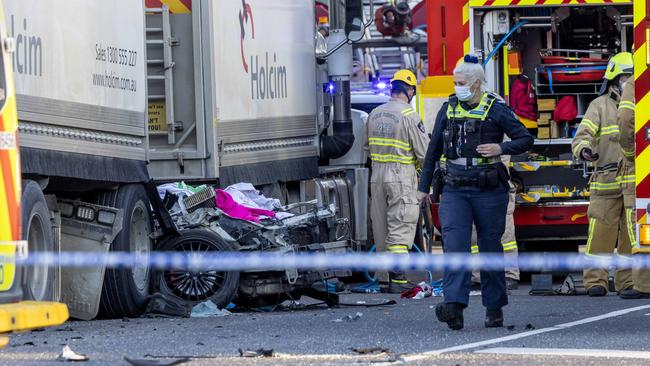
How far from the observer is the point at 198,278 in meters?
12.2

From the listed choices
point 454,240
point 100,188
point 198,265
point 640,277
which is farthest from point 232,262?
point 640,277

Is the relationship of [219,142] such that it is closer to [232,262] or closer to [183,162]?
[183,162]

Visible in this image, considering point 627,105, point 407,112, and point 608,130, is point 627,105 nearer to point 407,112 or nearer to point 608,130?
point 608,130

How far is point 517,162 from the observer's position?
14.9m

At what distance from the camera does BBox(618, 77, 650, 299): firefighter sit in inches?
457

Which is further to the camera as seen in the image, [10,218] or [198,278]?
[198,278]

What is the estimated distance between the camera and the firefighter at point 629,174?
457 inches

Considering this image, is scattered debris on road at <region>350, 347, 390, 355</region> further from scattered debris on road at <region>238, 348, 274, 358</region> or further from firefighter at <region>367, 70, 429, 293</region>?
firefighter at <region>367, 70, 429, 293</region>

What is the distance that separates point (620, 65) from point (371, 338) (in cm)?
445

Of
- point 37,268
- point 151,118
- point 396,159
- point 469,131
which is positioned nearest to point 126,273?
point 37,268

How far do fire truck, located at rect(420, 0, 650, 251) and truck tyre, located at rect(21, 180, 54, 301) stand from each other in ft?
18.0

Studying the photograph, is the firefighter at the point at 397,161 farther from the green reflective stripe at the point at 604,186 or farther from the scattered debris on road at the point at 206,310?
the scattered debris on road at the point at 206,310

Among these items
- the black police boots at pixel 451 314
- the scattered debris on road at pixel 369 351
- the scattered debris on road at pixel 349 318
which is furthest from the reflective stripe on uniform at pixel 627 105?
the scattered debris on road at pixel 369 351

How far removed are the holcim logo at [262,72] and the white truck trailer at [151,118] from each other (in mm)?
18
